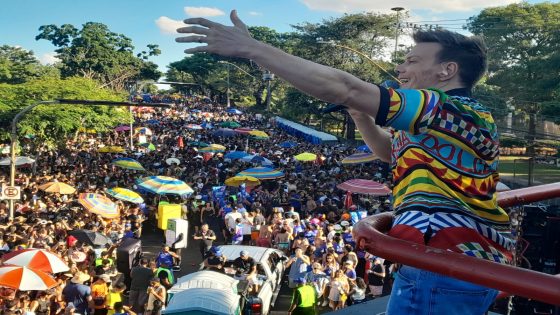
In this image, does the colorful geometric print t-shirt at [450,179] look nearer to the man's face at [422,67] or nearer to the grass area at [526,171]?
the man's face at [422,67]

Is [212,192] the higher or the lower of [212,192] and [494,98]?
the lower

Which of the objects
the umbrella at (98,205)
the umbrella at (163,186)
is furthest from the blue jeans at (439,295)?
the umbrella at (163,186)

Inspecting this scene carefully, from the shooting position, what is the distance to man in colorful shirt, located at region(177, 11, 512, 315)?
1862mm

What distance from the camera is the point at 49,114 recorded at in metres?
25.7

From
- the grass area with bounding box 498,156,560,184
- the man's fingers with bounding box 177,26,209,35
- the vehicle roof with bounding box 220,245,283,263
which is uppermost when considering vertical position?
the man's fingers with bounding box 177,26,209,35

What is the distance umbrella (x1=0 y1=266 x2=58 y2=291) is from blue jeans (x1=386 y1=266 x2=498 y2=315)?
7.81m

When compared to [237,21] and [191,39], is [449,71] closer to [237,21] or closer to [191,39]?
[237,21]

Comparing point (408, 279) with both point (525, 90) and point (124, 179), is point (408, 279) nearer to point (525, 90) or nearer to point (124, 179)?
point (124, 179)

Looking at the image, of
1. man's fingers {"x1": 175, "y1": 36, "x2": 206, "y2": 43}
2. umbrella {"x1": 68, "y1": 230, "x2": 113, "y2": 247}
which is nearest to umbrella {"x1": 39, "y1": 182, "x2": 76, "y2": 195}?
umbrella {"x1": 68, "y1": 230, "x2": 113, "y2": 247}

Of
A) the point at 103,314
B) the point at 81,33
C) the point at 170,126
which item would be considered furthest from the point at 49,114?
the point at 81,33

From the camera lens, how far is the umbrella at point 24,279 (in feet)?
27.7

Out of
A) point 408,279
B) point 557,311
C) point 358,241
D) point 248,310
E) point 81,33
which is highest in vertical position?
point 81,33

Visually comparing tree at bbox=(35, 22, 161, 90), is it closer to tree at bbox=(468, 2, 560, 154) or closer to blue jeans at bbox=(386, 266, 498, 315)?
tree at bbox=(468, 2, 560, 154)

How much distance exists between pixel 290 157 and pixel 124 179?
36.6ft
